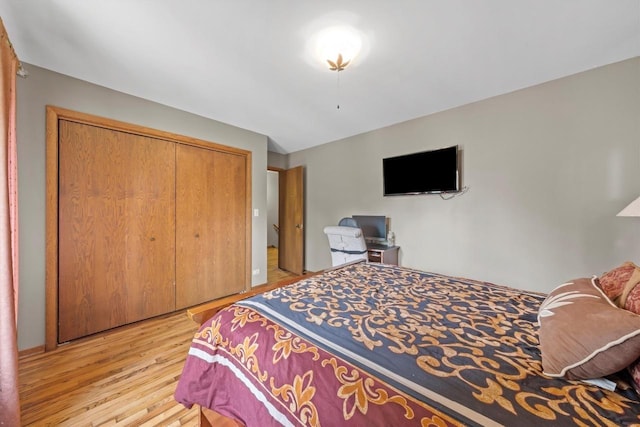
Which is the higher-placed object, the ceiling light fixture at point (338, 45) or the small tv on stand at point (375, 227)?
the ceiling light fixture at point (338, 45)

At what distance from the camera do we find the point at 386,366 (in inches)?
30.1

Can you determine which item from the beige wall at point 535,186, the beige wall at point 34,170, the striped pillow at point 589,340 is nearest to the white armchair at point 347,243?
the beige wall at point 535,186

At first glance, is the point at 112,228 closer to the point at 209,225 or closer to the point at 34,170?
the point at 34,170

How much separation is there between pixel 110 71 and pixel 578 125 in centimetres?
417

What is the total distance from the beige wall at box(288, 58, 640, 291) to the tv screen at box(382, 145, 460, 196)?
12 centimetres

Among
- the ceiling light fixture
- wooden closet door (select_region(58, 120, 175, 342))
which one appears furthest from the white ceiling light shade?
wooden closet door (select_region(58, 120, 175, 342))

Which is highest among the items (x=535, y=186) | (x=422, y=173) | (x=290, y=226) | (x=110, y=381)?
(x=422, y=173)

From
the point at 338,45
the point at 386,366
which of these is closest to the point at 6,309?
the point at 386,366

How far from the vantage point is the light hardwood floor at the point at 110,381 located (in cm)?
135

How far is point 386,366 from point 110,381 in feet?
6.67

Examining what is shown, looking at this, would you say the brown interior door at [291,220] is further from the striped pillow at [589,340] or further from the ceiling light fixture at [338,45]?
the striped pillow at [589,340]

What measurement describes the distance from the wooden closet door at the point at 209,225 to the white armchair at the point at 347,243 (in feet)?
4.40

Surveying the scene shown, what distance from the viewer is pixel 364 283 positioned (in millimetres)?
1614

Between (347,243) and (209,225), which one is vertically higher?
(209,225)
